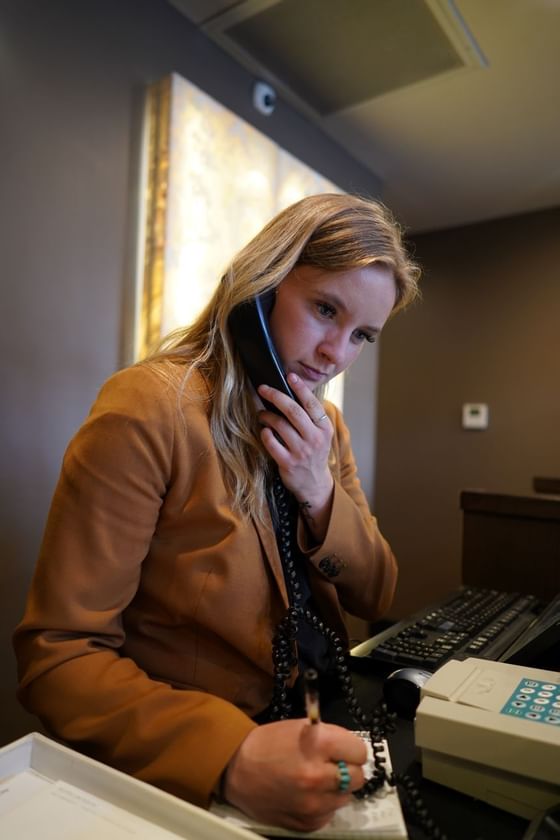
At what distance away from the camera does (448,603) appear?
1.09 meters

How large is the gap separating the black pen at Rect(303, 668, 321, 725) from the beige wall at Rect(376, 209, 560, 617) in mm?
2933

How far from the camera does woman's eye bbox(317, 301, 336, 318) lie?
2.79ft

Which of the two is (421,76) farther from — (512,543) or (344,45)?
(512,543)

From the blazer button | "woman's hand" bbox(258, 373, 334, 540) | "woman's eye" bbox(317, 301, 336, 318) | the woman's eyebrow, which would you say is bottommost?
the blazer button

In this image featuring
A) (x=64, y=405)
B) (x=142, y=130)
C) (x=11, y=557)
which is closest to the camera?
(x=11, y=557)

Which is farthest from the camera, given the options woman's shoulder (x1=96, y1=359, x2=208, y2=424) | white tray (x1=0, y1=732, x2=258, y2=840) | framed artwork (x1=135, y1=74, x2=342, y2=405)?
framed artwork (x1=135, y1=74, x2=342, y2=405)

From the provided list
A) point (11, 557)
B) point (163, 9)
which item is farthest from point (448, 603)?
point (163, 9)

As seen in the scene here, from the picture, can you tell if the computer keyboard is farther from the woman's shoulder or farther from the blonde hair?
the woman's shoulder

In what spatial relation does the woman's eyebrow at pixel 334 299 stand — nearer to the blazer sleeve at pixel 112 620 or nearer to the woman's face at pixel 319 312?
the woman's face at pixel 319 312

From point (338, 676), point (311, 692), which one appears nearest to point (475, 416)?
point (338, 676)

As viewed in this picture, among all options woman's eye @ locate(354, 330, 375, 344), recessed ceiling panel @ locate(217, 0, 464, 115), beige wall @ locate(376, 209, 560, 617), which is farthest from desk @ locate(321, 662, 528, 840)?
beige wall @ locate(376, 209, 560, 617)

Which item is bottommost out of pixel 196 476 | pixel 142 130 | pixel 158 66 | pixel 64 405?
pixel 196 476

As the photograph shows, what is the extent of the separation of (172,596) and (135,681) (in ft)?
0.43

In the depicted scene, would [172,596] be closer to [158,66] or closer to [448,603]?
[448,603]
